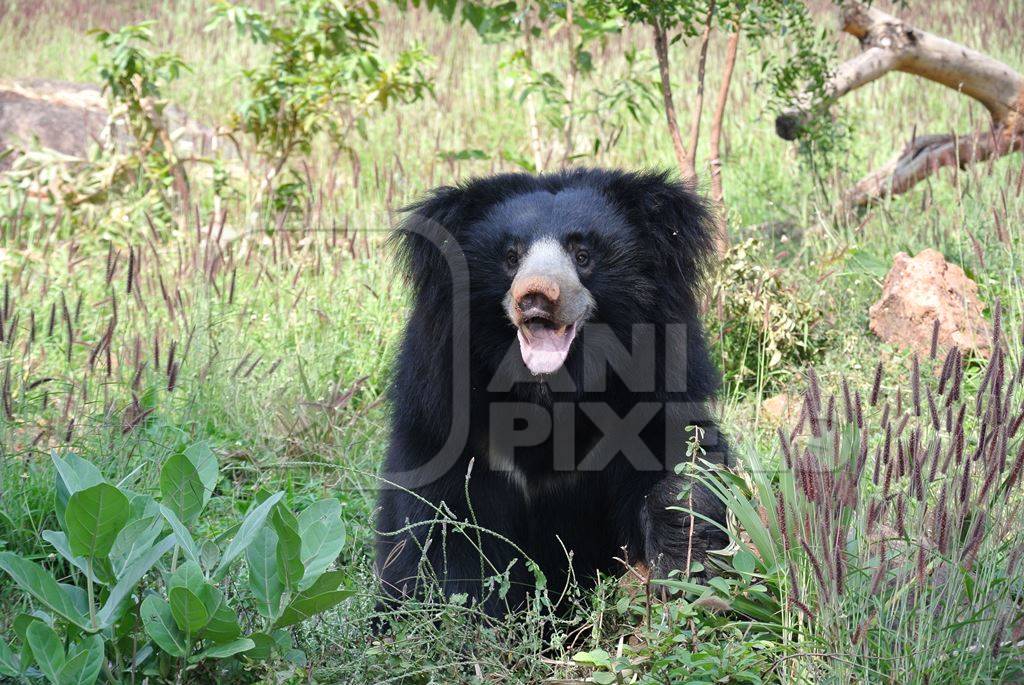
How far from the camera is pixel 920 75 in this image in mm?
5617

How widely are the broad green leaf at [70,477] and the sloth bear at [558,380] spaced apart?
2.77 feet

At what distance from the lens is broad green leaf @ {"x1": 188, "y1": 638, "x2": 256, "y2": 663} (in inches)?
90.5

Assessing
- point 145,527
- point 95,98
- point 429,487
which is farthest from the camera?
point 95,98

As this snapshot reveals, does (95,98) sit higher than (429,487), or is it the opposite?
(95,98)

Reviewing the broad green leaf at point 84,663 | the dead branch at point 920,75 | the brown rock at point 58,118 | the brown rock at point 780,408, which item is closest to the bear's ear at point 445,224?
the broad green leaf at point 84,663

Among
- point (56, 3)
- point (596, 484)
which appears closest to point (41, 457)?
point (596, 484)

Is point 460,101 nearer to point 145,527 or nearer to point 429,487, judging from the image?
point 429,487

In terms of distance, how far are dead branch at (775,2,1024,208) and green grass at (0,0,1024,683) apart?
0.51ft

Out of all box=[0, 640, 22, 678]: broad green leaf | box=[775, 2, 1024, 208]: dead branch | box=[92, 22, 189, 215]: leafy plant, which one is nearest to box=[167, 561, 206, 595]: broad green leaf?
box=[0, 640, 22, 678]: broad green leaf

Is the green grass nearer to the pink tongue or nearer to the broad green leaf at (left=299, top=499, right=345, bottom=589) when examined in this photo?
the broad green leaf at (left=299, top=499, right=345, bottom=589)

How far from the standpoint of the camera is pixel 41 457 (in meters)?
3.52

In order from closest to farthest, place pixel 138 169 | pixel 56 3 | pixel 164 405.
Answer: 1. pixel 164 405
2. pixel 138 169
3. pixel 56 3

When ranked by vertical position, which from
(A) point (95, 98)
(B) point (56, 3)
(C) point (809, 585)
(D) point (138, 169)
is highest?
(B) point (56, 3)

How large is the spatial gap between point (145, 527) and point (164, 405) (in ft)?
6.64
